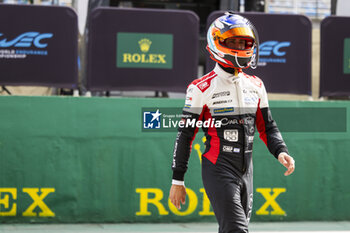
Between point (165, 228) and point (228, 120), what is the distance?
134 inches

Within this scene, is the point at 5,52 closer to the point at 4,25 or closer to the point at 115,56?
the point at 4,25

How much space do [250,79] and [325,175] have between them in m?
4.01

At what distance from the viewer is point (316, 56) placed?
9383 millimetres

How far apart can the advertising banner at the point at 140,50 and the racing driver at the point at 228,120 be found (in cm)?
332

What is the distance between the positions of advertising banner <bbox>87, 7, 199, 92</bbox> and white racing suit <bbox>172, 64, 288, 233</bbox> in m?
3.39

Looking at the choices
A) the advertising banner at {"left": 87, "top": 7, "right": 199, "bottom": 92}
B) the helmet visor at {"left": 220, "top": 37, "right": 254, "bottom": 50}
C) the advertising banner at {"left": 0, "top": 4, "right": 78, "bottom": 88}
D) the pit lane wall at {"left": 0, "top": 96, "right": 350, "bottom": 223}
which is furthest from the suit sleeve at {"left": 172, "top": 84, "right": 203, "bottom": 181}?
the advertising banner at {"left": 0, "top": 4, "right": 78, "bottom": 88}

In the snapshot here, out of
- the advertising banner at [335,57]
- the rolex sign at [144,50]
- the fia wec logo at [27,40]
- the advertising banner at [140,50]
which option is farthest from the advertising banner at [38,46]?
the advertising banner at [335,57]

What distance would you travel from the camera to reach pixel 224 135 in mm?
4059

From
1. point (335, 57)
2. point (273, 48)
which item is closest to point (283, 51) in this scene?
point (273, 48)

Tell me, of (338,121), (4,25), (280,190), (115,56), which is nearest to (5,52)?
(4,25)

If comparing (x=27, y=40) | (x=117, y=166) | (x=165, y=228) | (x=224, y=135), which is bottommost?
→ (x=165, y=228)

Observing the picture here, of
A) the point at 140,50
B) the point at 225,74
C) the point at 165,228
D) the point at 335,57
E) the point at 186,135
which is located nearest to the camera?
the point at 186,135

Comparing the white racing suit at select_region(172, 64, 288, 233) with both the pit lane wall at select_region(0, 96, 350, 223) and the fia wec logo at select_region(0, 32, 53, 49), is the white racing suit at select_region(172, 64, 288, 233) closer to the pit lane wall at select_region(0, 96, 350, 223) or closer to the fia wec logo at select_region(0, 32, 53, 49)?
the pit lane wall at select_region(0, 96, 350, 223)

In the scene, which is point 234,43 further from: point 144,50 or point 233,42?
point 144,50
